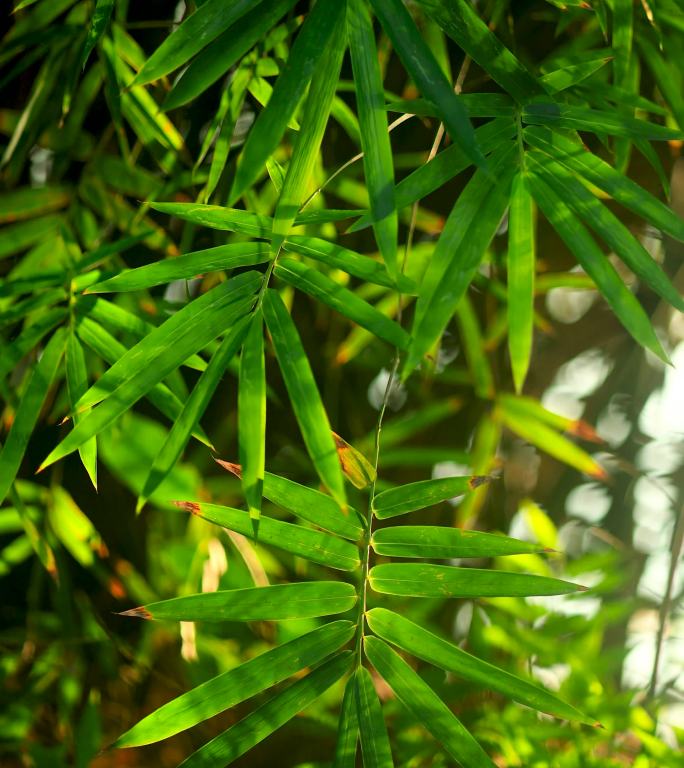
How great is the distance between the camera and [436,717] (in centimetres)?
49

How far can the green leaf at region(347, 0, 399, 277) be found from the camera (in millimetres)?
407

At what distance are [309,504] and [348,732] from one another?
156 mm

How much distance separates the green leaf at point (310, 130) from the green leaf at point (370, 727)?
31 cm

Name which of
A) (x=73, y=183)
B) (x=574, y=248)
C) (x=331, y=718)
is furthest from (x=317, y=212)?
(x=331, y=718)

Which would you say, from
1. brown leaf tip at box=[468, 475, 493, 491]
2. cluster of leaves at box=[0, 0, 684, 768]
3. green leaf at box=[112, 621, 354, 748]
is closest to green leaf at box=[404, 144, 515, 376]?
cluster of leaves at box=[0, 0, 684, 768]

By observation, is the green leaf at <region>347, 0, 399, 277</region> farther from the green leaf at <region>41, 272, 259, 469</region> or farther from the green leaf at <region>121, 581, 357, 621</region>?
the green leaf at <region>121, 581, 357, 621</region>

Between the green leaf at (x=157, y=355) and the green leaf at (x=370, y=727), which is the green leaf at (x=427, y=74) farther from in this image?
the green leaf at (x=370, y=727)

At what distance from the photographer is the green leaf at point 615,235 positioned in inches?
17.5

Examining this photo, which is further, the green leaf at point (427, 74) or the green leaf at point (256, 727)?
the green leaf at point (256, 727)

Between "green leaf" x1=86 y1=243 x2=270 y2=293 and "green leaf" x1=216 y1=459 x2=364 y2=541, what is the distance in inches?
5.2

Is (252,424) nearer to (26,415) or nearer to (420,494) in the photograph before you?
(420,494)

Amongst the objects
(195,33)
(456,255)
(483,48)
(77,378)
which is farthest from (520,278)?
(77,378)

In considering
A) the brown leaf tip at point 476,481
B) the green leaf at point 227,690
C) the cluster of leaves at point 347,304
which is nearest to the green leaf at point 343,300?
the cluster of leaves at point 347,304

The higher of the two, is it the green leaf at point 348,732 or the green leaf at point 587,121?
the green leaf at point 587,121
